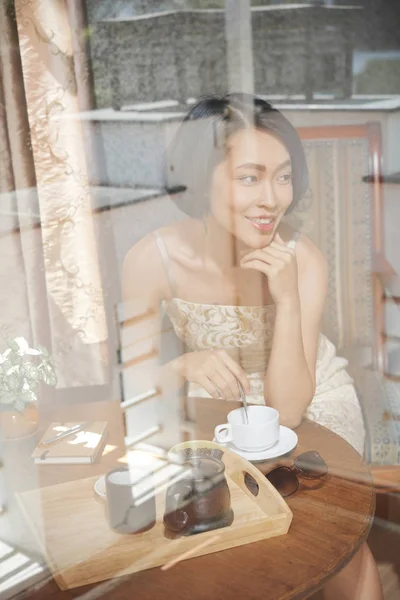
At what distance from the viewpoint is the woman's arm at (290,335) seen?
3.27 feet

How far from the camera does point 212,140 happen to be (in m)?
1.07

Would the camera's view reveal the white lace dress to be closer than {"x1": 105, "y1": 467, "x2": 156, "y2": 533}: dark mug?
No

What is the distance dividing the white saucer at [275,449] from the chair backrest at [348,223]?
0.46m

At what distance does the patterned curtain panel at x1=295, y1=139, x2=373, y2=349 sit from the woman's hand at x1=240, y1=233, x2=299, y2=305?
0.46 ft

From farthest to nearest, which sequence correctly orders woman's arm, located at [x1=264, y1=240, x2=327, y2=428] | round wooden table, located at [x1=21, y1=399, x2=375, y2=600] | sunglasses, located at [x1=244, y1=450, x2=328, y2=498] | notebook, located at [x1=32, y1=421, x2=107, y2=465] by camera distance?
woman's arm, located at [x1=264, y1=240, x2=327, y2=428] → notebook, located at [x1=32, y1=421, x2=107, y2=465] → sunglasses, located at [x1=244, y1=450, x2=328, y2=498] → round wooden table, located at [x1=21, y1=399, x2=375, y2=600]

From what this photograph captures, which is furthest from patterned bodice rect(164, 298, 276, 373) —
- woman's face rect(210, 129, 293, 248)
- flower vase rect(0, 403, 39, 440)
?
flower vase rect(0, 403, 39, 440)

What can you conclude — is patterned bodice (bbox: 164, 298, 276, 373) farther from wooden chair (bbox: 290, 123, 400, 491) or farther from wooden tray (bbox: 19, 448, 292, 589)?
wooden tray (bbox: 19, 448, 292, 589)

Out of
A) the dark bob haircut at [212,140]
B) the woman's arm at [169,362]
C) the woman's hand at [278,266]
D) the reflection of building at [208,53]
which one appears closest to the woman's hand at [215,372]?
the woman's arm at [169,362]

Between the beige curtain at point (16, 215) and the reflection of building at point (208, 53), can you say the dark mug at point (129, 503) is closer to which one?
the beige curtain at point (16, 215)

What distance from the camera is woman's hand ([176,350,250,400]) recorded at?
1.00 m

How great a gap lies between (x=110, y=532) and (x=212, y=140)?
67 centimetres

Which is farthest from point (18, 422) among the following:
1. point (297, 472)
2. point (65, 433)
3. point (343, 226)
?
point (343, 226)

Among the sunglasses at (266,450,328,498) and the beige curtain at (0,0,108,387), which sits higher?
the beige curtain at (0,0,108,387)

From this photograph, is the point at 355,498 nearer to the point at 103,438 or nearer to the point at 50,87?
the point at 103,438
